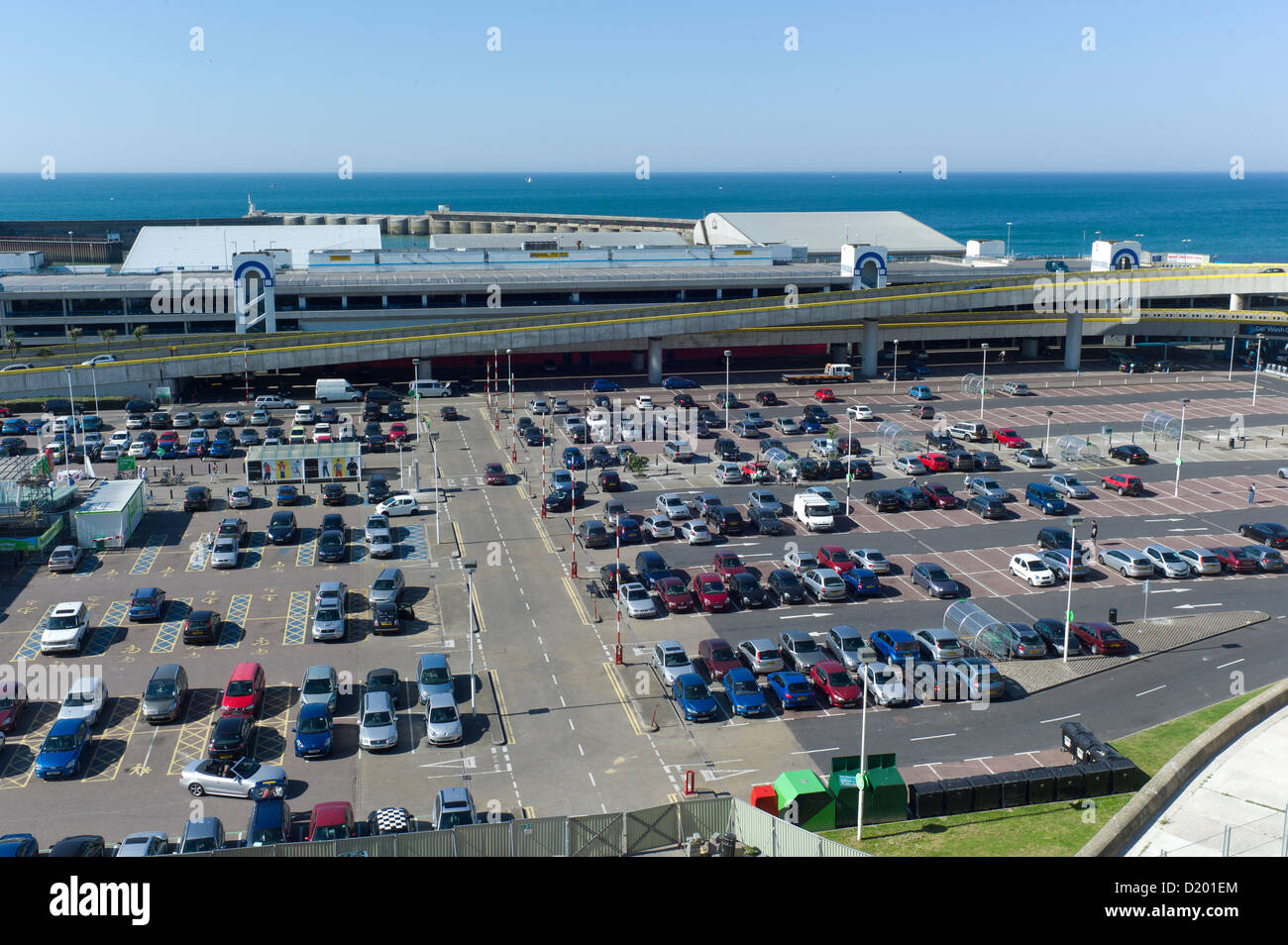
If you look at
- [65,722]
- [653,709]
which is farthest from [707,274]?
[65,722]

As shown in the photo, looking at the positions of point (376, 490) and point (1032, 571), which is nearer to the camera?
point (1032, 571)

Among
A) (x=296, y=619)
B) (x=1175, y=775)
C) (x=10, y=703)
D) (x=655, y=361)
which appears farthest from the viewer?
(x=655, y=361)

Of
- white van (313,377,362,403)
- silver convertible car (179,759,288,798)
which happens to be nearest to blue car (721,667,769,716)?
silver convertible car (179,759,288,798)

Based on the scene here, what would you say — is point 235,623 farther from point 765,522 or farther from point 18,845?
point 765,522

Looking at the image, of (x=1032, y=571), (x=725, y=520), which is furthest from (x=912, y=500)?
(x=1032, y=571)

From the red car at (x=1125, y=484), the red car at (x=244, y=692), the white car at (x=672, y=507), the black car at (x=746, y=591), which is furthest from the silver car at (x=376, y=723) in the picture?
the red car at (x=1125, y=484)

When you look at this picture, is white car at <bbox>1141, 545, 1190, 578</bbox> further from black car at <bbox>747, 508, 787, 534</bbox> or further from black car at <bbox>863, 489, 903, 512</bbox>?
black car at <bbox>747, 508, 787, 534</bbox>
